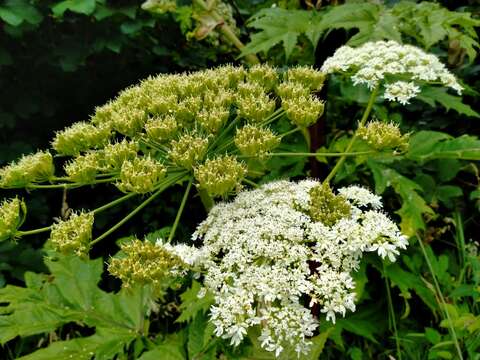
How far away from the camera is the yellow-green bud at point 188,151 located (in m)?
2.50

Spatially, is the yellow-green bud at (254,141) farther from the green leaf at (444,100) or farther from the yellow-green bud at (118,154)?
the green leaf at (444,100)

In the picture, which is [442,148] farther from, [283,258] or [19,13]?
[19,13]

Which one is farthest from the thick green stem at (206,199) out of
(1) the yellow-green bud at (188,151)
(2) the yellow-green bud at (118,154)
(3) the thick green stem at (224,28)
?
(3) the thick green stem at (224,28)

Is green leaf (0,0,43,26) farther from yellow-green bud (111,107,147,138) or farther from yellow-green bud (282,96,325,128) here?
yellow-green bud (282,96,325,128)

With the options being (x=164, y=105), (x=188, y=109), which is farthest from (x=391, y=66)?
(x=164, y=105)

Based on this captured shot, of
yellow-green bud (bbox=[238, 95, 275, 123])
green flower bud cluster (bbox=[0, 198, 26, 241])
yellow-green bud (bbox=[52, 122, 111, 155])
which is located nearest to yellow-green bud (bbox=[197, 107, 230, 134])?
yellow-green bud (bbox=[238, 95, 275, 123])

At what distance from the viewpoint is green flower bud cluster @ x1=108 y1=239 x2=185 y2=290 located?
216cm

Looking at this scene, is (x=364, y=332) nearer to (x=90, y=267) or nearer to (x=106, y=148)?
(x=90, y=267)

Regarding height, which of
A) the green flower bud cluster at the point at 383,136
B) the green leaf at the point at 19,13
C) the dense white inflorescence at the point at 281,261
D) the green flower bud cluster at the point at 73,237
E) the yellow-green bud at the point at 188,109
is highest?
the green leaf at the point at 19,13

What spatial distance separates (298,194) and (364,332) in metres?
1.49

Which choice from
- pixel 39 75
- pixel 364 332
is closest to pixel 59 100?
pixel 39 75

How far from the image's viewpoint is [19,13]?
4211mm

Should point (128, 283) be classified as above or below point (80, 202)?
above

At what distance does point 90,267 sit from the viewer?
301 cm
